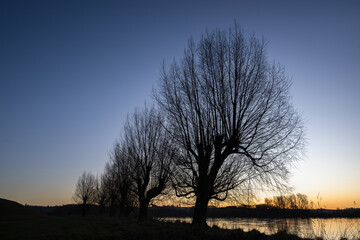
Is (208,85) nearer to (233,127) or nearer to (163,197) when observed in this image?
(233,127)

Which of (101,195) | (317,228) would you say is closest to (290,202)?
(317,228)

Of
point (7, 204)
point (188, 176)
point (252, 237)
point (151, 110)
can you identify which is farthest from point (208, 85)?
point (7, 204)

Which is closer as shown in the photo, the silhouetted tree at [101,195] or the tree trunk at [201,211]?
the tree trunk at [201,211]

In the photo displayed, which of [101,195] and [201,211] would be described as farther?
[101,195]

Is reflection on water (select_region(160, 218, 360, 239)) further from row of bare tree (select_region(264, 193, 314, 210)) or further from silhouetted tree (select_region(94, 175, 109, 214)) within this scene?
silhouetted tree (select_region(94, 175, 109, 214))

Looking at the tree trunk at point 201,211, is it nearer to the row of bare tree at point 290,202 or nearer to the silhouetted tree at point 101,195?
the row of bare tree at point 290,202

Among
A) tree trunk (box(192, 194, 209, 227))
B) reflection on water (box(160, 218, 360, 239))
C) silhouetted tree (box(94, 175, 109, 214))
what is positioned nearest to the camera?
reflection on water (box(160, 218, 360, 239))

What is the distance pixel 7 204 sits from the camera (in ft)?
114

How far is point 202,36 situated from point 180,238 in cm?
860

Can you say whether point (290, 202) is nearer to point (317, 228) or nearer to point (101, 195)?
point (317, 228)

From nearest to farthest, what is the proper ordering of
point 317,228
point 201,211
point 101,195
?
point 317,228 < point 201,211 < point 101,195

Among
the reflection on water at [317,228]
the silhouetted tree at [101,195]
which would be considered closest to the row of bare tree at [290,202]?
the reflection on water at [317,228]

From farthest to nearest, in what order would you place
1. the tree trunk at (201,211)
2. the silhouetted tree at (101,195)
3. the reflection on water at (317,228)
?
the silhouetted tree at (101,195) < the tree trunk at (201,211) < the reflection on water at (317,228)

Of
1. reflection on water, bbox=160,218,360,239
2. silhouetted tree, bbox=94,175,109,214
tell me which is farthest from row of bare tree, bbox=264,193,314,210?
silhouetted tree, bbox=94,175,109,214
